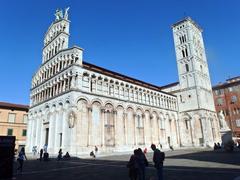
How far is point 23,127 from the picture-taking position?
43094 mm

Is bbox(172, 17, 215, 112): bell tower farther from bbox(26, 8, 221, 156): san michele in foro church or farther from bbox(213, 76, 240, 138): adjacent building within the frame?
bbox(213, 76, 240, 138): adjacent building

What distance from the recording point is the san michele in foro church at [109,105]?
27.4 m

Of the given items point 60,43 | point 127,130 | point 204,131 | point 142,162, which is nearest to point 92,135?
point 127,130

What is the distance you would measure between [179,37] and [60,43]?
32.3 metres

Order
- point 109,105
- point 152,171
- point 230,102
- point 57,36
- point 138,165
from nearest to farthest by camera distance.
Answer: point 138,165, point 152,171, point 109,105, point 57,36, point 230,102

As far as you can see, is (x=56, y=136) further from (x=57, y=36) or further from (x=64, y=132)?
(x=57, y=36)

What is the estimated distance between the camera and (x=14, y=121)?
138 feet

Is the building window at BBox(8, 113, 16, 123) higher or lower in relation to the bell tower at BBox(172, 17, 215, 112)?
lower

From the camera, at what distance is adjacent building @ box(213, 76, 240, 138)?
49.8 metres

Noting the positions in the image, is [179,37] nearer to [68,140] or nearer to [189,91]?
[189,91]

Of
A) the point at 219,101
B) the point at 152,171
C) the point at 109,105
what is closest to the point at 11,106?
the point at 109,105

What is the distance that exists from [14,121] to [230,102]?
173 feet

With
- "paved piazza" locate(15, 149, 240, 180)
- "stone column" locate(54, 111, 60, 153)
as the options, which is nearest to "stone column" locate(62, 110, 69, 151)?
"stone column" locate(54, 111, 60, 153)

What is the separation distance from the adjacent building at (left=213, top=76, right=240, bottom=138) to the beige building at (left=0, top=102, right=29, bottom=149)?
163 ft
